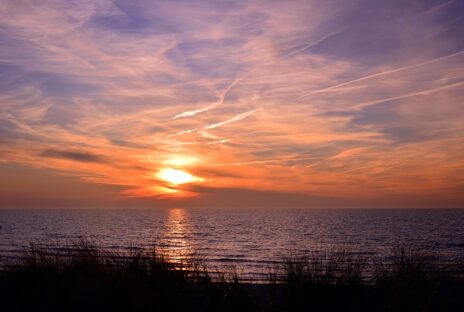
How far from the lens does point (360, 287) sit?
1048 centimetres

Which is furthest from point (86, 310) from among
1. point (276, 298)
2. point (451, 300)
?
point (451, 300)

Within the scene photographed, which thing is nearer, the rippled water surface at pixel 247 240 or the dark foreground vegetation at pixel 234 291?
the dark foreground vegetation at pixel 234 291

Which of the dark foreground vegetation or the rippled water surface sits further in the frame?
the rippled water surface

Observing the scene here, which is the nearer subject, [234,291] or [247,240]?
[234,291]

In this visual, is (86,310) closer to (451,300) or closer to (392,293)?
(392,293)

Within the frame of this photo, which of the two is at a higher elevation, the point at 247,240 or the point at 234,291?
the point at 234,291

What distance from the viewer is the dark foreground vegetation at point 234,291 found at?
9492mm

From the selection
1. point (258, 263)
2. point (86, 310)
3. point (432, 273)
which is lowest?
point (258, 263)

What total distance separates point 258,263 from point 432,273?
25069 mm

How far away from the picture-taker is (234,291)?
32.6 feet

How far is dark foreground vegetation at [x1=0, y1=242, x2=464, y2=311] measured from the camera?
9.49 meters

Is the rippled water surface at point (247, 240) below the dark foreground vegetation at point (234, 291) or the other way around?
below

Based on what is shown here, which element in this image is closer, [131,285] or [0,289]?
[131,285]

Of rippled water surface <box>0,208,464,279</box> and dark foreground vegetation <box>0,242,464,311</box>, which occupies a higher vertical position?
dark foreground vegetation <box>0,242,464,311</box>
